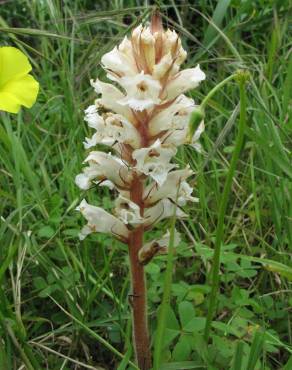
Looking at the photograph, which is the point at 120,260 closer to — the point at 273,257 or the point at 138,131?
the point at 273,257

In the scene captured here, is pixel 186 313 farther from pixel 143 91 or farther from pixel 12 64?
pixel 12 64

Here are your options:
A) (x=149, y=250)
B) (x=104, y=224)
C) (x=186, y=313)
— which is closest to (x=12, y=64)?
(x=104, y=224)

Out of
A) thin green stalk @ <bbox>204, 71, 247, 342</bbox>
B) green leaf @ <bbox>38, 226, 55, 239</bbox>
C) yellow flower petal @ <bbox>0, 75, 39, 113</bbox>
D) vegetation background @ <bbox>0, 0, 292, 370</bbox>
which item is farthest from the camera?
green leaf @ <bbox>38, 226, 55, 239</bbox>

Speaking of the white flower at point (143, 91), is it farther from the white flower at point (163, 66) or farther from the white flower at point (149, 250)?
the white flower at point (149, 250)

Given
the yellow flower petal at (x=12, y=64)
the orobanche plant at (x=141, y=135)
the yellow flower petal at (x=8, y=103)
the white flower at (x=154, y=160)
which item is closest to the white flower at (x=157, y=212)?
the orobanche plant at (x=141, y=135)

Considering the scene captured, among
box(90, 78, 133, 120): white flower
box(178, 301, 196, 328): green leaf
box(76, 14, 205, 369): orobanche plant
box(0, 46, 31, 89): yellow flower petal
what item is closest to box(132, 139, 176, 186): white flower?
box(76, 14, 205, 369): orobanche plant

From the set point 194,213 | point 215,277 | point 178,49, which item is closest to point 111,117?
point 178,49

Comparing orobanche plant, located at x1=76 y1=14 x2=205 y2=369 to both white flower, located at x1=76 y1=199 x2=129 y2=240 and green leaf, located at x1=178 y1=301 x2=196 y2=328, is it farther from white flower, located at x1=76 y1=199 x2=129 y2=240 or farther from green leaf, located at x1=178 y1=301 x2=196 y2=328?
green leaf, located at x1=178 y1=301 x2=196 y2=328
